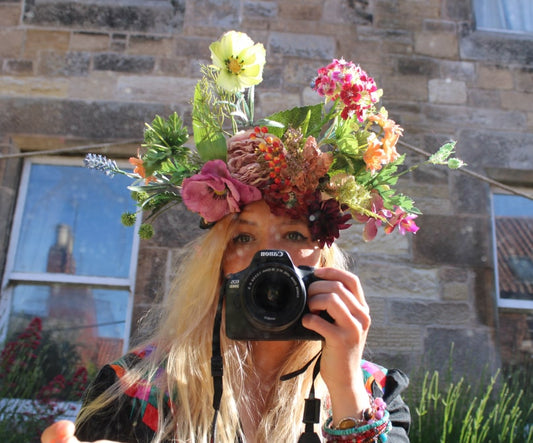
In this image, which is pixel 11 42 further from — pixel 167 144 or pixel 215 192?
pixel 215 192

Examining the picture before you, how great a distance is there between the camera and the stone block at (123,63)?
3.40 meters

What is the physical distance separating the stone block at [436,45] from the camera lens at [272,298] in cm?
270

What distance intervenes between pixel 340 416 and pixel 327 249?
1.73 ft

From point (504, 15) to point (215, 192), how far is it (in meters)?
3.19

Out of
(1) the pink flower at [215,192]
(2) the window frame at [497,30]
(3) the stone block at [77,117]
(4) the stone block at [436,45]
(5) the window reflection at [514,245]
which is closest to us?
(1) the pink flower at [215,192]

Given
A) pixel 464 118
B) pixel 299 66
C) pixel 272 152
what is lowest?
pixel 272 152

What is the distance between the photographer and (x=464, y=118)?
11.5ft

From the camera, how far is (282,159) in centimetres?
150

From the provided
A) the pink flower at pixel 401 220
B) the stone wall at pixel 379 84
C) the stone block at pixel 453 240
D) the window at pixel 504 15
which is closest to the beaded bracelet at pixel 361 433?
the pink flower at pixel 401 220

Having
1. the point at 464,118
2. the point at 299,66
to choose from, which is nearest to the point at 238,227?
the point at 299,66

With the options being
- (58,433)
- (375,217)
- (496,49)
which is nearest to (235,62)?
(375,217)

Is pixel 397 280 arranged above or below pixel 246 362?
above

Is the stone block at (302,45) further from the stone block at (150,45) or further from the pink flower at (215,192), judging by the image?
the pink flower at (215,192)

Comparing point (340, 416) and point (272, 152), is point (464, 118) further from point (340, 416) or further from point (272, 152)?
point (340, 416)
